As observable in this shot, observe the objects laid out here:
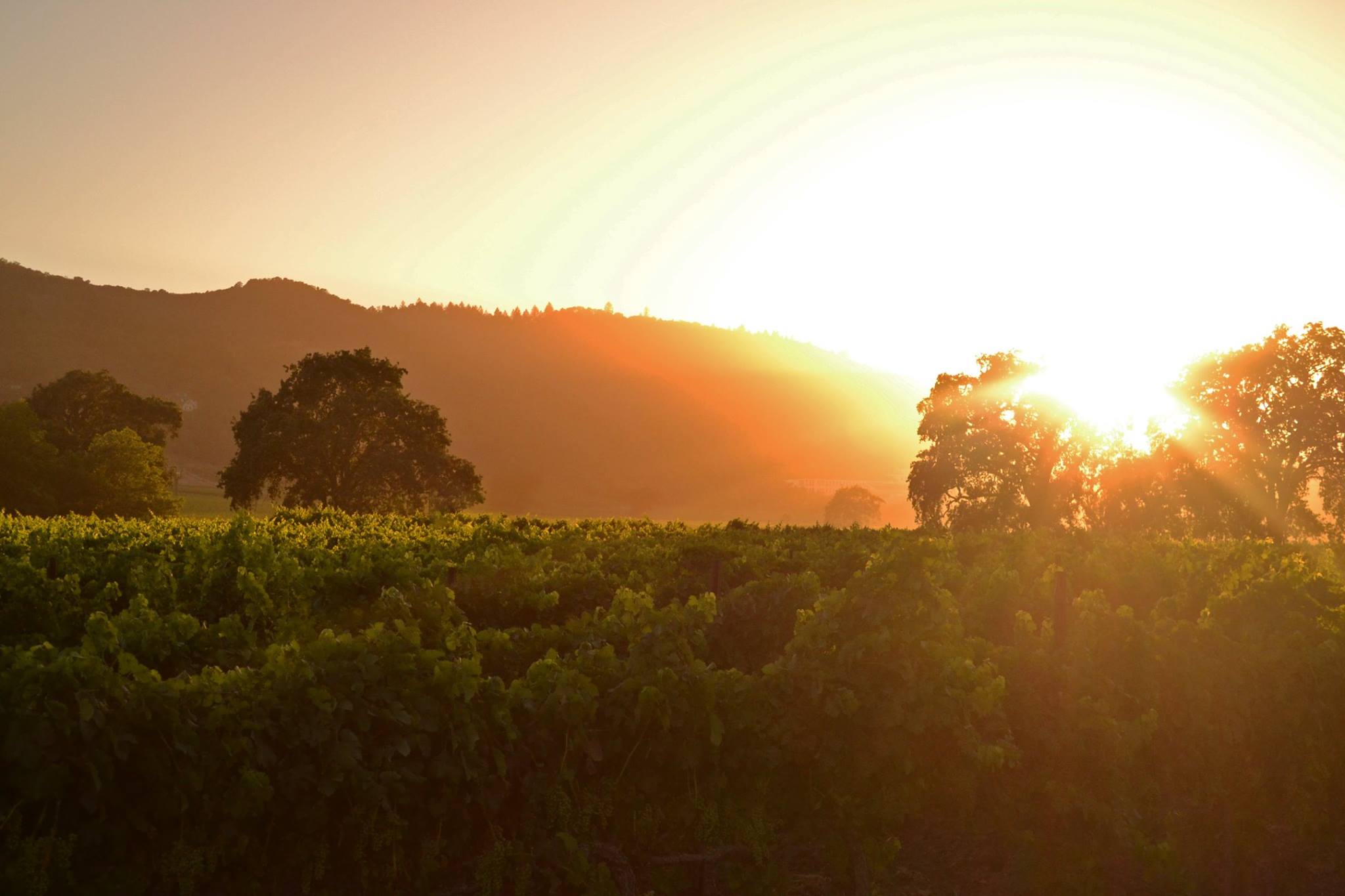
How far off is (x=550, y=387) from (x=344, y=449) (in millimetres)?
99913

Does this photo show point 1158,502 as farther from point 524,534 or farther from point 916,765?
point 916,765

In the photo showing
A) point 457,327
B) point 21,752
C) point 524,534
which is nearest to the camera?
point 21,752

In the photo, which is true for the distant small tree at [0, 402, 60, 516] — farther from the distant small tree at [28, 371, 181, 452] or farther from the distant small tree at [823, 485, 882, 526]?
the distant small tree at [823, 485, 882, 526]

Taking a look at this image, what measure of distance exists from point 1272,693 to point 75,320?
546ft

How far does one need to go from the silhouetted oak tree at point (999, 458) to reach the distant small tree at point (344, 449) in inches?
814

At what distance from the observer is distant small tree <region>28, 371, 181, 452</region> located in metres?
47.4

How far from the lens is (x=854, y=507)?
8894 centimetres

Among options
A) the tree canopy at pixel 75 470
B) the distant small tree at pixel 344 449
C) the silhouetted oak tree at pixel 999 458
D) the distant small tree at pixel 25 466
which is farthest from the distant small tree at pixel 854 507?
the distant small tree at pixel 25 466

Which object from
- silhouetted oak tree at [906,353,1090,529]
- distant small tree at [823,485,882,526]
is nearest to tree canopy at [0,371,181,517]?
silhouetted oak tree at [906,353,1090,529]

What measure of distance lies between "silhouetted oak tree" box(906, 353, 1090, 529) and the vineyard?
33.0 m

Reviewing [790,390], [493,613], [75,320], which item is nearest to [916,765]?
[493,613]

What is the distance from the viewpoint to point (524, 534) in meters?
16.6

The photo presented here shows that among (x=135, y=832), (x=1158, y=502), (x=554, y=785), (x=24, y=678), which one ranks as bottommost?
(x=135, y=832)

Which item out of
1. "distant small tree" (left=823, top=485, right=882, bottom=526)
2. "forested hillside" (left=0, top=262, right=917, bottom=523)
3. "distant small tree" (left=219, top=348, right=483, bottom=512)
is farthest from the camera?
"forested hillside" (left=0, top=262, right=917, bottom=523)
